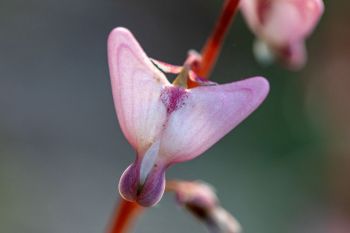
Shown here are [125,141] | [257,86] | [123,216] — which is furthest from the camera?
[125,141]

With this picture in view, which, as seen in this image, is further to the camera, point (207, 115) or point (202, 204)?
point (202, 204)

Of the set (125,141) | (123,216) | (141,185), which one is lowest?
(125,141)

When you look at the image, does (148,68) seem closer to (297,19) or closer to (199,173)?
(297,19)

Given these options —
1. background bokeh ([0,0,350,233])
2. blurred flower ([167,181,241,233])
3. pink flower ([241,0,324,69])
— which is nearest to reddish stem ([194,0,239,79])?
pink flower ([241,0,324,69])

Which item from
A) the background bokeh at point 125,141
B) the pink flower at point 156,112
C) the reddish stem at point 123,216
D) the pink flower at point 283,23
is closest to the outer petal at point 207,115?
the pink flower at point 156,112

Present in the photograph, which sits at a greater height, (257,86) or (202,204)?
(257,86)

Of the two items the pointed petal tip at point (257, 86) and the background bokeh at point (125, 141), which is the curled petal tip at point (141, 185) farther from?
the background bokeh at point (125, 141)

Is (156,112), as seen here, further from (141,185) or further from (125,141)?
(125,141)

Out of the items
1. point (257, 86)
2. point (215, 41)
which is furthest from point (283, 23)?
point (257, 86)
